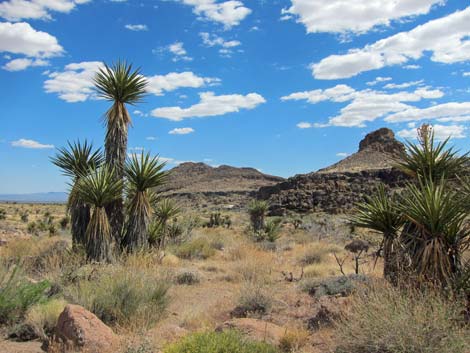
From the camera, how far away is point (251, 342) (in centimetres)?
571

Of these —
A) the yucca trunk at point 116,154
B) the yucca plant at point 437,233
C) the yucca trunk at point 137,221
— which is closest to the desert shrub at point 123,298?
the yucca plant at point 437,233

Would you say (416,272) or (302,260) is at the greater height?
(416,272)

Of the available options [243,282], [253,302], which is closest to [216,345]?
[253,302]

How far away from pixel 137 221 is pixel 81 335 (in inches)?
303

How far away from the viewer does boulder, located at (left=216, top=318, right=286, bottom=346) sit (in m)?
6.47

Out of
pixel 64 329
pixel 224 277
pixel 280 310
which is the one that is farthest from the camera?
pixel 224 277

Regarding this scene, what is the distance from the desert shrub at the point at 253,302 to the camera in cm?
892

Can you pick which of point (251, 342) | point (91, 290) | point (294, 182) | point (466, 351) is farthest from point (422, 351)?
point (294, 182)

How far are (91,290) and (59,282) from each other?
4.62 ft

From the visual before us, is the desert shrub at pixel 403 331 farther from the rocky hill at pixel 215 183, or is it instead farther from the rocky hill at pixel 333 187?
the rocky hill at pixel 215 183

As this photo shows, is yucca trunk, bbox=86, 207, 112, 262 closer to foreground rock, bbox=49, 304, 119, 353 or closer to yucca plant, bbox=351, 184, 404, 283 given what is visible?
foreground rock, bbox=49, 304, 119, 353

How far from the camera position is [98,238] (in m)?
12.7

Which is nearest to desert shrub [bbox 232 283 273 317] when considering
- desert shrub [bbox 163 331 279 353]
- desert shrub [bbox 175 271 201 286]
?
desert shrub [bbox 163 331 279 353]

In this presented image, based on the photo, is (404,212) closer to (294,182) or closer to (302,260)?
(302,260)
